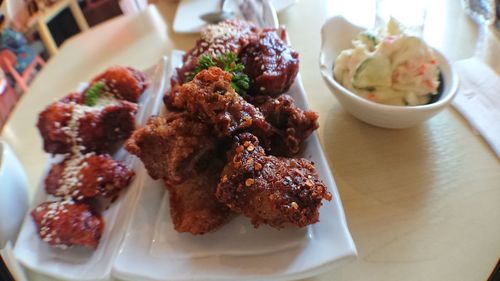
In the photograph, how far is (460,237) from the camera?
1.02 metres

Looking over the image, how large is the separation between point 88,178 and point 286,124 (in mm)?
556

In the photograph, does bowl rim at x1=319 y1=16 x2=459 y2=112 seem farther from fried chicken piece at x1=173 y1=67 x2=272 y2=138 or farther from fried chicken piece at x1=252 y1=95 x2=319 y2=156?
fried chicken piece at x1=173 y1=67 x2=272 y2=138

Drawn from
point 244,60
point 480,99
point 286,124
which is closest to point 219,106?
point 286,124

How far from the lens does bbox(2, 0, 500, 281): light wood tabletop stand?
3.26 feet

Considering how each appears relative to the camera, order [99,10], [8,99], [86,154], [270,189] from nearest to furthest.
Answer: [270,189], [86,154], [8,99], [99,10]

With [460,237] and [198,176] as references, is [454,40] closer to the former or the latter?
[460,237]

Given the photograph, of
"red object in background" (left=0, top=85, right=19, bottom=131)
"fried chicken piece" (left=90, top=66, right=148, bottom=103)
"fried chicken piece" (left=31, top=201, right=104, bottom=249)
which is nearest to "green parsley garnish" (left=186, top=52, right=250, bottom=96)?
"fried chicken piece" (left=90, top=66, right=148, bottom=103)

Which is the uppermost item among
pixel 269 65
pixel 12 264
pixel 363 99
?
pixel 269 65

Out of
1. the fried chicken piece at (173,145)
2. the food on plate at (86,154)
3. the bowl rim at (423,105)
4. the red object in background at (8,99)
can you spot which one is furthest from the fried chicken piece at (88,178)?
the red object in background at (8,99)

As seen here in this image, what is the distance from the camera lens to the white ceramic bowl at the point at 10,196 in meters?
1.11

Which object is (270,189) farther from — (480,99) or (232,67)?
(480,99)

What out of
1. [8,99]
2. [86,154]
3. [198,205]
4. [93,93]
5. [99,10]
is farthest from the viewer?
[99,10]

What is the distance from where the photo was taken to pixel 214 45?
131 cm

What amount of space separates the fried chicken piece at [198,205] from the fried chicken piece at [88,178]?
19 cm
